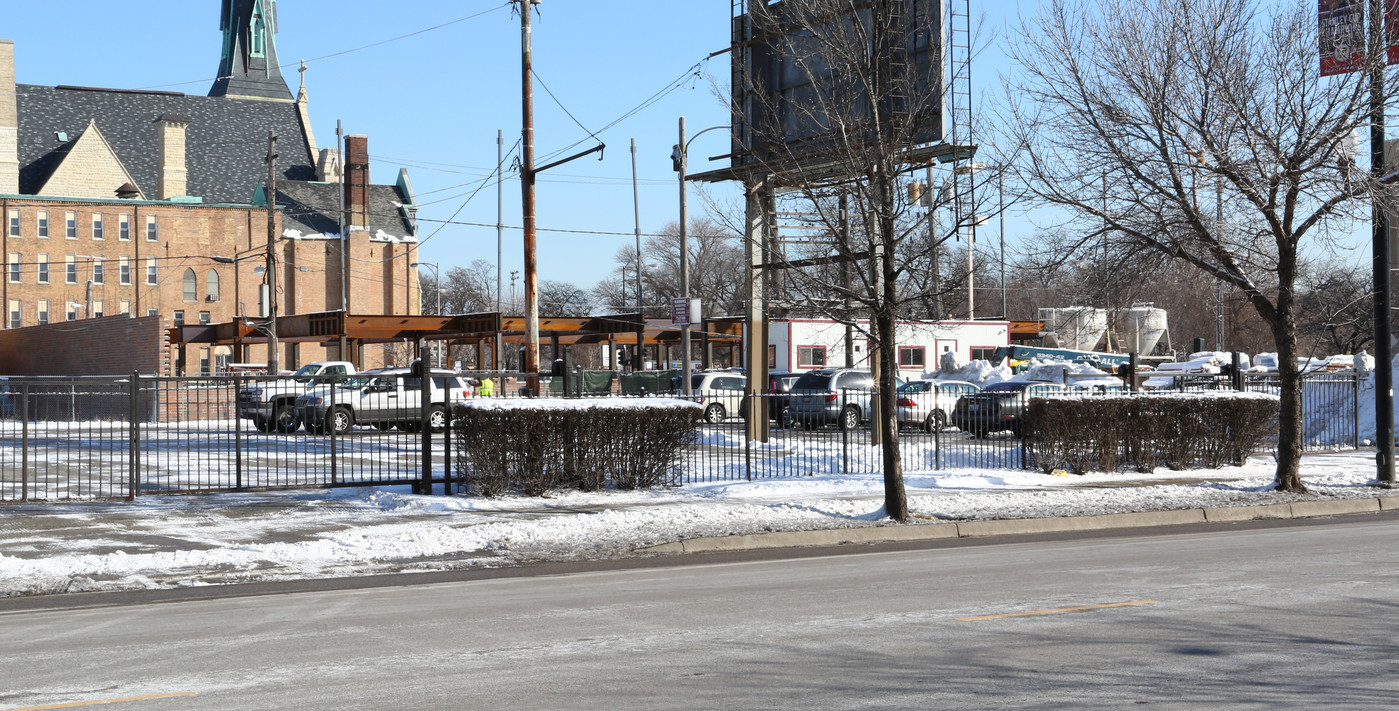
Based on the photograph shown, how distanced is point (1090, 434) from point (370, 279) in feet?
235

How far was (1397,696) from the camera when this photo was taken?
20.6ft

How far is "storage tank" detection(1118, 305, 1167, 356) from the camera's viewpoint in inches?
2621

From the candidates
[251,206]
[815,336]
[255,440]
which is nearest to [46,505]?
[255,440]

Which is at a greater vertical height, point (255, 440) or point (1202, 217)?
point (1202, 217)

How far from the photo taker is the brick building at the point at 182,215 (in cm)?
7506

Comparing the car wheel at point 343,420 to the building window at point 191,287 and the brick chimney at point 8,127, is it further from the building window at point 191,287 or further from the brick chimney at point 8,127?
the brick chimney at point 8,127

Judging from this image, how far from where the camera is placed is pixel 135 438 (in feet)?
55.1

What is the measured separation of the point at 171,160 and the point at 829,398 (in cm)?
6430

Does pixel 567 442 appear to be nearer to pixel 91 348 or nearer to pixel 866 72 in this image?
pixel 866 72

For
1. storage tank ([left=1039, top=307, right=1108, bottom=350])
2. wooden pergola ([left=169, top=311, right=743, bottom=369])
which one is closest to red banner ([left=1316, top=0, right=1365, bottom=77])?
wooden pergola ([left=169, top=311, right=743, bottom=369])

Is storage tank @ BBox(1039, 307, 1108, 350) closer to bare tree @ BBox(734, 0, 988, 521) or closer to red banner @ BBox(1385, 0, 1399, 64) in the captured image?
red banner @ BBox(1385, 0, 1399, 64)

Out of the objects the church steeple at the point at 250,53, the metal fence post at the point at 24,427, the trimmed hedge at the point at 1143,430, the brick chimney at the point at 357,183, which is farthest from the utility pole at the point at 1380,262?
the church steeple at the point at 250,53

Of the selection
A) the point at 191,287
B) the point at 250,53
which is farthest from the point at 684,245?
the point at 250,53

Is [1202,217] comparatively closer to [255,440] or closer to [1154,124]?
[1154,124]
